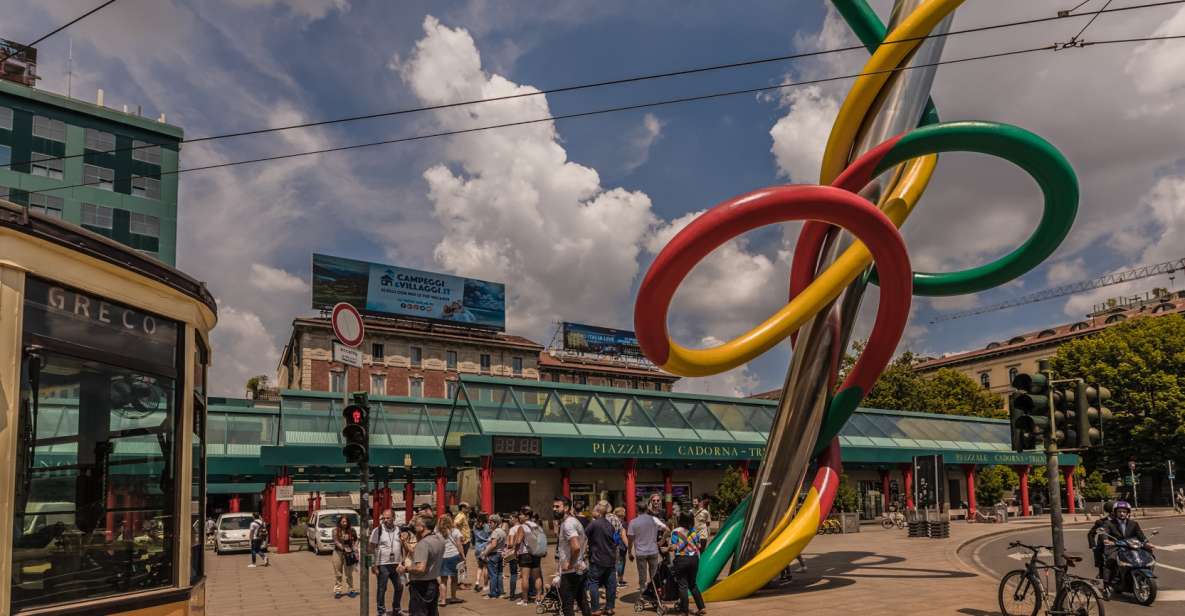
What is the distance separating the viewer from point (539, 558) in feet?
48.3

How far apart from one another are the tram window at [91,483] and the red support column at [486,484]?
21325 millimetres

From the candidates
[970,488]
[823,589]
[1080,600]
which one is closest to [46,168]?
[823,589]

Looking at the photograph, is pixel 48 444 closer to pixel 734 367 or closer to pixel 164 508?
pixel 164 508

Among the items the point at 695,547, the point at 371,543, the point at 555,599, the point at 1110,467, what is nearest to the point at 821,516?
the point at 695,547

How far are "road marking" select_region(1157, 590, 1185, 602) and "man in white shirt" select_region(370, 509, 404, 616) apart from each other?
1181 cm

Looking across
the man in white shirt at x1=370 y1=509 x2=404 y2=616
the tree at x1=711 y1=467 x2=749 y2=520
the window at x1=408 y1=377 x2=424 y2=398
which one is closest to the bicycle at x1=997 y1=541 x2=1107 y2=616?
the man in white shirt at x1=370 y1=509 x2=404 y2=616

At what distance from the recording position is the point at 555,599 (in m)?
14.0

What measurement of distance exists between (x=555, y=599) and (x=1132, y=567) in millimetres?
8928

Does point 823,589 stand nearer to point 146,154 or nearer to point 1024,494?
point 1024,494

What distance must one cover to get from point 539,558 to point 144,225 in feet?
151

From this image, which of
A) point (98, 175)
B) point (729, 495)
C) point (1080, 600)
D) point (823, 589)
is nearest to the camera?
point (1080, 600)

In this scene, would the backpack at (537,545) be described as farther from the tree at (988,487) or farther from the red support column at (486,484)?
the tree at (988,487)

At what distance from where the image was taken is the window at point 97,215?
49878mm

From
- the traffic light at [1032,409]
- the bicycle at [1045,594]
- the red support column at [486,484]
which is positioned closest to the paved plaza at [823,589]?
the bicycle at [1045,594]
